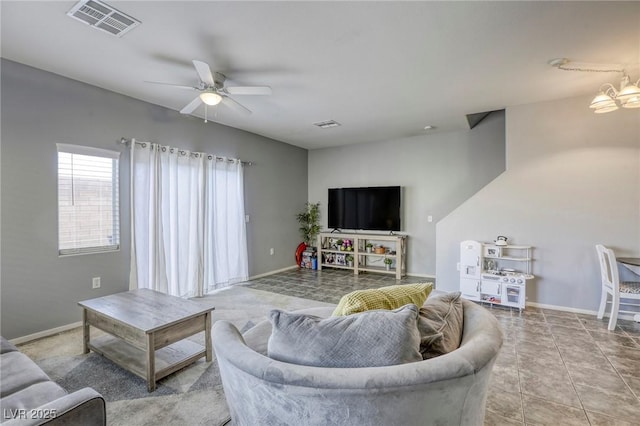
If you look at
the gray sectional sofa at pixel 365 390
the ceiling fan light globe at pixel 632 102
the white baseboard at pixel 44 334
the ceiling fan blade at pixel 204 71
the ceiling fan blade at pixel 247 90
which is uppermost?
Result: the ceiling fan blade at pixel 204 71

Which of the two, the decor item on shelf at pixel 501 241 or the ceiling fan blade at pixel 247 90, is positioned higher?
the ceiling fan blade at pixel 247 90

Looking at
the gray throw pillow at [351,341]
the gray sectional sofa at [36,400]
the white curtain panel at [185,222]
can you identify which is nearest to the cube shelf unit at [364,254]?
the white curtain panel at [185,222]

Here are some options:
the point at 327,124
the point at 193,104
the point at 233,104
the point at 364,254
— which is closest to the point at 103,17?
the point at 193,104

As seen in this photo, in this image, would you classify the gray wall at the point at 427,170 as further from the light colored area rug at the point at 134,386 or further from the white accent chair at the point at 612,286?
the light colored area rug at the point at 134,386

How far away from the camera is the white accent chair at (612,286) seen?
3.04 metres

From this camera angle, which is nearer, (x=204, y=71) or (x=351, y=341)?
(x=351, y=341)

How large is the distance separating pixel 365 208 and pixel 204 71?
13.7 ft

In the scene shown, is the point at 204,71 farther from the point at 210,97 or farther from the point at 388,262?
the point at 388,262

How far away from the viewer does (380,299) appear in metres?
1.35

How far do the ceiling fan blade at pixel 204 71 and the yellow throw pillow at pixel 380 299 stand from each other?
2.17 meters

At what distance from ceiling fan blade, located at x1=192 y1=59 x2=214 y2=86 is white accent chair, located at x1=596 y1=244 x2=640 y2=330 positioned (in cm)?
425

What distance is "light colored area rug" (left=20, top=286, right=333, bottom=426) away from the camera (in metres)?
1.84

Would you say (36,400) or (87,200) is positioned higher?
(87,200)

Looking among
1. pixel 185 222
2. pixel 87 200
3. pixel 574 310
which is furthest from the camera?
pixel 185 222
